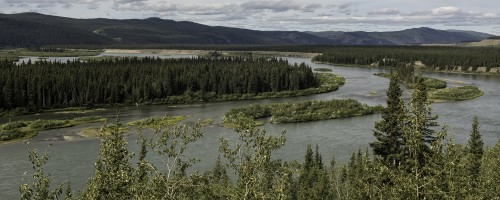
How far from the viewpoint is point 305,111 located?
355 feet

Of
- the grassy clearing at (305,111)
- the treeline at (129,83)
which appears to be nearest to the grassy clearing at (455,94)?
the grassy clearing at (305,111)

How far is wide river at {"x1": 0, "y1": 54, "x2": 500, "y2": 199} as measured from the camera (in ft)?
213

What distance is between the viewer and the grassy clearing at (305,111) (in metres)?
103

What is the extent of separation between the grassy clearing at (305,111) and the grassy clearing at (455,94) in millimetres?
31074

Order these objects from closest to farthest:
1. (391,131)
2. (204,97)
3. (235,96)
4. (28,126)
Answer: (391,131) → (28,126) → (204,97) → (235,96)

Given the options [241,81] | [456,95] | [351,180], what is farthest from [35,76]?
[456,95]

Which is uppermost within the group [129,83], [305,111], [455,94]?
[129,83]

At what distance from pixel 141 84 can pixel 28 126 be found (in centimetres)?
4580

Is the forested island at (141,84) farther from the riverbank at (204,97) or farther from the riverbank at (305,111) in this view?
the riverbank at (305,111)

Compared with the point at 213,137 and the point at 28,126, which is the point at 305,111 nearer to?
the point at 213,137

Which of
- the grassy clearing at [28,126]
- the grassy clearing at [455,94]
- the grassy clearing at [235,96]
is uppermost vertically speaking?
the grassy clearing at [455,94]

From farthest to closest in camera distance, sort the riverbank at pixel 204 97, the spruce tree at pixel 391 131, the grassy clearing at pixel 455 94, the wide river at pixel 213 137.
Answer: the grassy clearing at pixel 455 94 → the riverbank at pixel 204 97 → the wide river at pixel 213 137 → the spruce tree at pixel 391 131

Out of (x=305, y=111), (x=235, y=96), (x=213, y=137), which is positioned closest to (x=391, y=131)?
(x=213, y=137)

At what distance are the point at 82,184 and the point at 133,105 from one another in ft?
238
